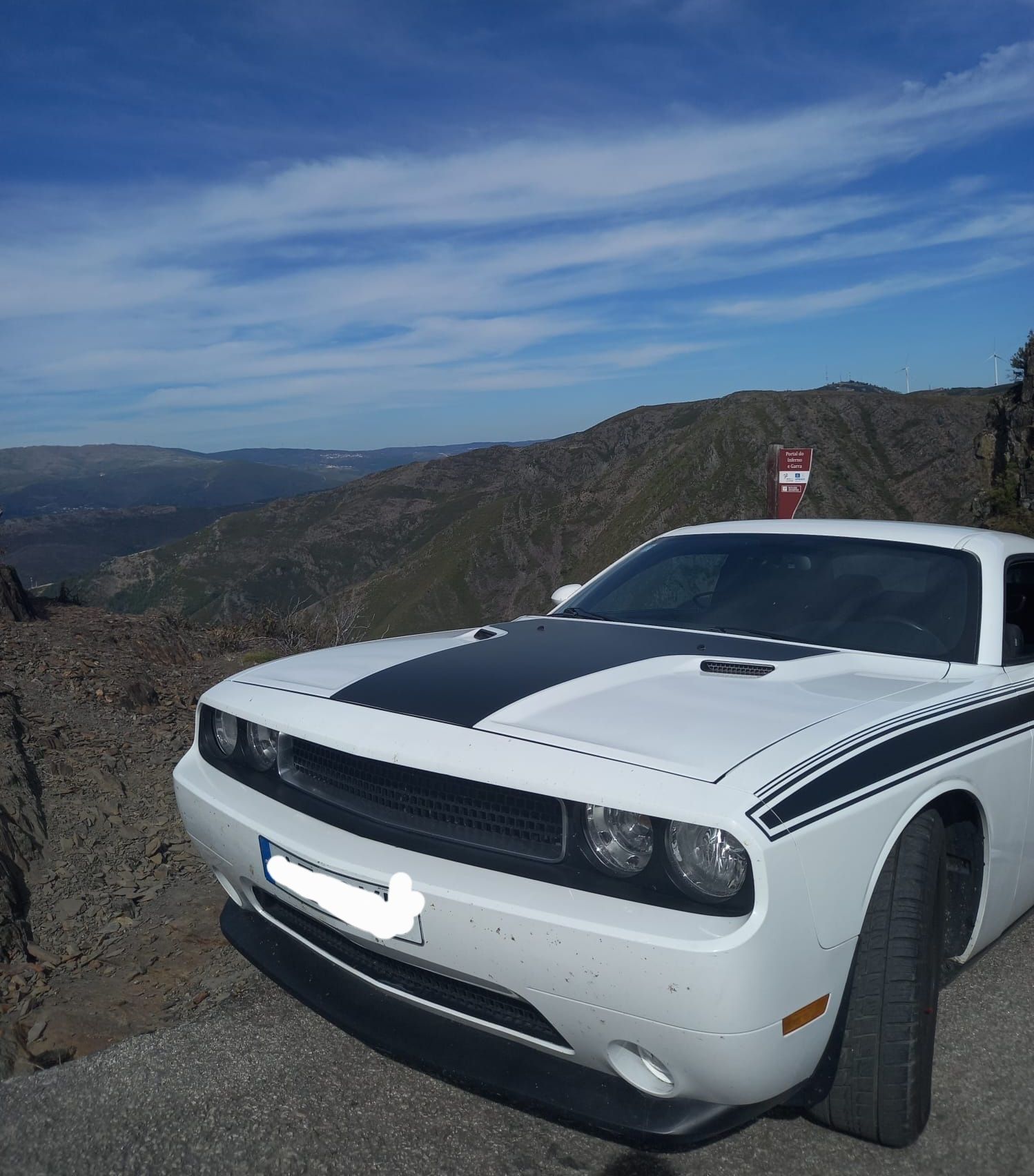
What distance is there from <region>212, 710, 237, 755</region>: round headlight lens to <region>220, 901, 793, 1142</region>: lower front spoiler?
0.70 m

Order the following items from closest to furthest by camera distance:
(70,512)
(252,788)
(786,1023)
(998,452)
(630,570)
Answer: (786,1023)
(252,788)
(630,570)
(998,452)
(70,512)

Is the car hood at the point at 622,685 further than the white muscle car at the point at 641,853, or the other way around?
the car hood at the point at 622,685

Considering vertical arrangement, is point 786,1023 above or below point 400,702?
→ below

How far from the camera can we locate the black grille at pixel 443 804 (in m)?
2.12

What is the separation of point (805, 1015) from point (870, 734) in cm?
64

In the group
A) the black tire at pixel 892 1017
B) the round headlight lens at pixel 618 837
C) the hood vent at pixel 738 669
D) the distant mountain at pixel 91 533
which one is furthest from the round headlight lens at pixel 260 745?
the distant mountain at pixel 91 533

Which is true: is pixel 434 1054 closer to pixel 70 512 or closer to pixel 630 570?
pixel 630 570

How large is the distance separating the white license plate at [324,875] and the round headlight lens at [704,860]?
58 centimetres

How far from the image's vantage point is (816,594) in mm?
3367

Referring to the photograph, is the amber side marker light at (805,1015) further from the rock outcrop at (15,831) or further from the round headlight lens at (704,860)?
the rock outcrop at (15,831)

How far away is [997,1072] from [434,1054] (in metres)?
1.51

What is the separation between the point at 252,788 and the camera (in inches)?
109

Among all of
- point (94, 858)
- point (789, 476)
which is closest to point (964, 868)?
point (94, 858)

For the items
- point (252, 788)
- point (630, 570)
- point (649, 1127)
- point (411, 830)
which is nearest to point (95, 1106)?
point (252, 788)
